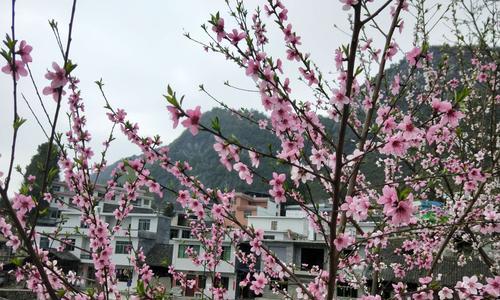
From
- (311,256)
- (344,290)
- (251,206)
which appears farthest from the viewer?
(251,206)

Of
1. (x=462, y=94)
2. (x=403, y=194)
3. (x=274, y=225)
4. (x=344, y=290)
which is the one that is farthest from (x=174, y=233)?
Result: (x=403, y=194)

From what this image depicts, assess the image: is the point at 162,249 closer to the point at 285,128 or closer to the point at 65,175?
the point at 65,175

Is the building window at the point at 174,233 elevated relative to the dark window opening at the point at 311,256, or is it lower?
elevated

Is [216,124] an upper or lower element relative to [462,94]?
lower

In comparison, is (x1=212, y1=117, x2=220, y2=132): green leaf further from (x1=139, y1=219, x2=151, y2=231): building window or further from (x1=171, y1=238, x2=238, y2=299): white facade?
(x1=139, y1=219, x2=151, y2=231): building window

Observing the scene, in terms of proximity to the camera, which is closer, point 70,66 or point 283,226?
point 70,66

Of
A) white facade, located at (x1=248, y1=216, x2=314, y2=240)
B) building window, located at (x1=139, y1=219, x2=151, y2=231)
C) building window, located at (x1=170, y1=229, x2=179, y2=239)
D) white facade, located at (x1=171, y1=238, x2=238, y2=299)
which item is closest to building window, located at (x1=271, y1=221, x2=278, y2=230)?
Answer: white facade, located at (x1=248, y1=216, x2=314, y2=240)

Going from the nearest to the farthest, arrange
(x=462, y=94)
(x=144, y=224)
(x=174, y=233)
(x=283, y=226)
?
(x=462, y=94) → (x=283, y=226) → (x=144, y=224) → (x=174, y=233)

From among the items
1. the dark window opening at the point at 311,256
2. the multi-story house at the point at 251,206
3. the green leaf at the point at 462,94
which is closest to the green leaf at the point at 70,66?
the green leaf at the point at 462,94

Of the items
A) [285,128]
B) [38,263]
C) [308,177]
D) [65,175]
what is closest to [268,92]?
[285,128]

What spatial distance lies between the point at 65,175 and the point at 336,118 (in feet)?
11.5

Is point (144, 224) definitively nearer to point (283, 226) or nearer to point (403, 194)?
point (283, 226)

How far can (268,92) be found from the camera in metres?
2.98

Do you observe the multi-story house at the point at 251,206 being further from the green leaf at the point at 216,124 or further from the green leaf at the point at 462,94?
the green leaf at the point at 216,124
